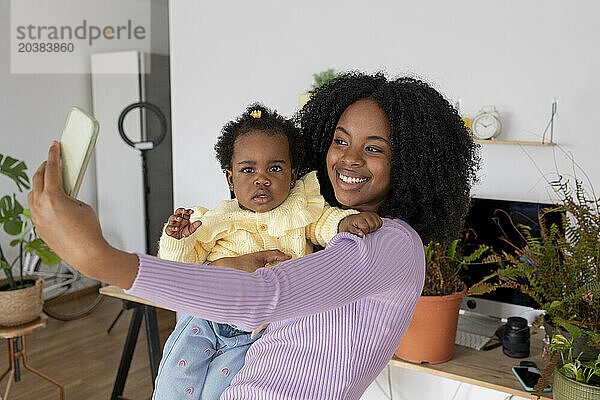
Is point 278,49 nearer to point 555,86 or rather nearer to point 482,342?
point 555,86

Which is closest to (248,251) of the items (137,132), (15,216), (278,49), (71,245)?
(71,245)

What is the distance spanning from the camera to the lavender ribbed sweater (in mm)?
692

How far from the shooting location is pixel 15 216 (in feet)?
11.4

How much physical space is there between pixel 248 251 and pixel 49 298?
13.9 feet

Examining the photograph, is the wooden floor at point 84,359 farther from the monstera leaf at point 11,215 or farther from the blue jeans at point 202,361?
the blue jeans at point 202,361

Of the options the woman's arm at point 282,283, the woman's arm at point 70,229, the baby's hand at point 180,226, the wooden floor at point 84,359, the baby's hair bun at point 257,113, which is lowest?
the wooden floor at point 84,359

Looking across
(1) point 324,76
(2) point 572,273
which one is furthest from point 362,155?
(1) point 324,76

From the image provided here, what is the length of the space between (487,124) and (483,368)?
1110 millimetres

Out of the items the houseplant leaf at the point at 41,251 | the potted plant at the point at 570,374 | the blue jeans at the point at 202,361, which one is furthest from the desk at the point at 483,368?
the houseplant leaf at the point at 41,251

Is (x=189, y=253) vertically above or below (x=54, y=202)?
below

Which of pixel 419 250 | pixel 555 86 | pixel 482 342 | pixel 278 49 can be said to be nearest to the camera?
pixel 419 250

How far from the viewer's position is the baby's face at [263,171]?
1280mm

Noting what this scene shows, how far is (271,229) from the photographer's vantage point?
126 cm

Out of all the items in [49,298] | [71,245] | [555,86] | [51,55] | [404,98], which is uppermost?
[51,55]
